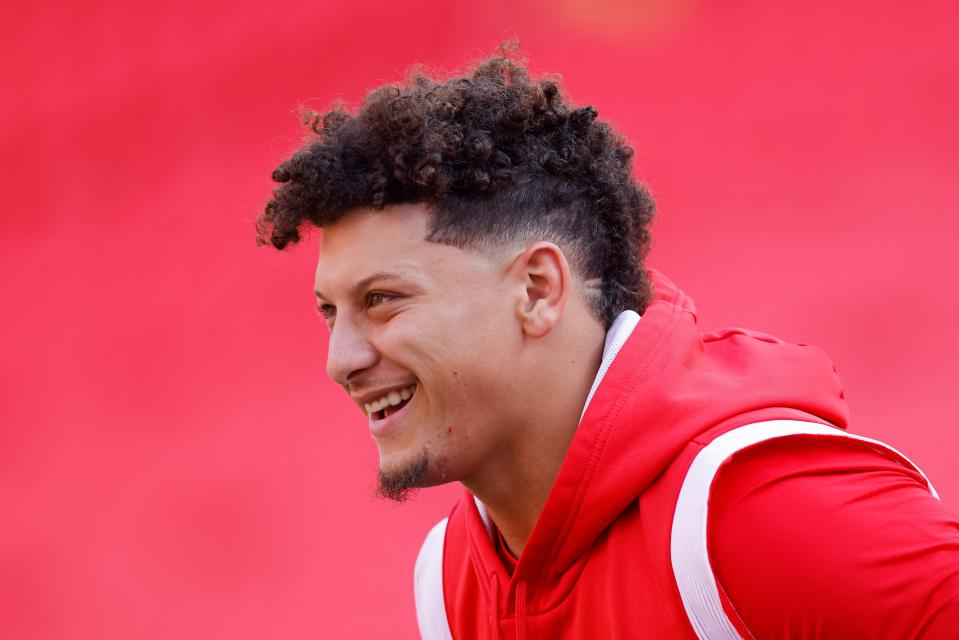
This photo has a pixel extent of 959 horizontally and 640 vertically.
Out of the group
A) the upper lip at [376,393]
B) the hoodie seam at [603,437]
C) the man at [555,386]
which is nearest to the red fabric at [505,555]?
the man at [555,386]

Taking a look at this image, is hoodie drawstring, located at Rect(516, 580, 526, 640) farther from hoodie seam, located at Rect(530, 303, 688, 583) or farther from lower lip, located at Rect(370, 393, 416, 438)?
lower lip, located at Rect(370, 393, 416, 438)

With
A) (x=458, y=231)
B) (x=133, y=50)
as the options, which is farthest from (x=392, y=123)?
(x=133, y=50)

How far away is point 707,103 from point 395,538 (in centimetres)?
111

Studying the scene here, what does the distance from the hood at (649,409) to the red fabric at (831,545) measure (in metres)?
0.08

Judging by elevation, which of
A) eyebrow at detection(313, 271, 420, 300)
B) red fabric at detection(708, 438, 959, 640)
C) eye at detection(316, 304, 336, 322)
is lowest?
red fabric at detection(708, 438, 959, 640)

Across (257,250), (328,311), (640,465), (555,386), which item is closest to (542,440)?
(555,386)

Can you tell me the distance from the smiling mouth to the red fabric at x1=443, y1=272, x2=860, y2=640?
0.63ft

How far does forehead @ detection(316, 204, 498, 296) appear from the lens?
111 cm

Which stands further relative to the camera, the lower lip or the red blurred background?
the red blurred background

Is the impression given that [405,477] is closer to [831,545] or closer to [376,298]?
[376,298]

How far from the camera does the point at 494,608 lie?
1.16 meters

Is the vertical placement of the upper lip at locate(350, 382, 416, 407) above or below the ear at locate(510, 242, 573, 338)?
below

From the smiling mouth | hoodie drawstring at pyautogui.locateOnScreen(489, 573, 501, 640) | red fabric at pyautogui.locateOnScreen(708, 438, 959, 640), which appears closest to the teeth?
the smiling mouth

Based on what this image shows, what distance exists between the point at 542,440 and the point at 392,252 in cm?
25
